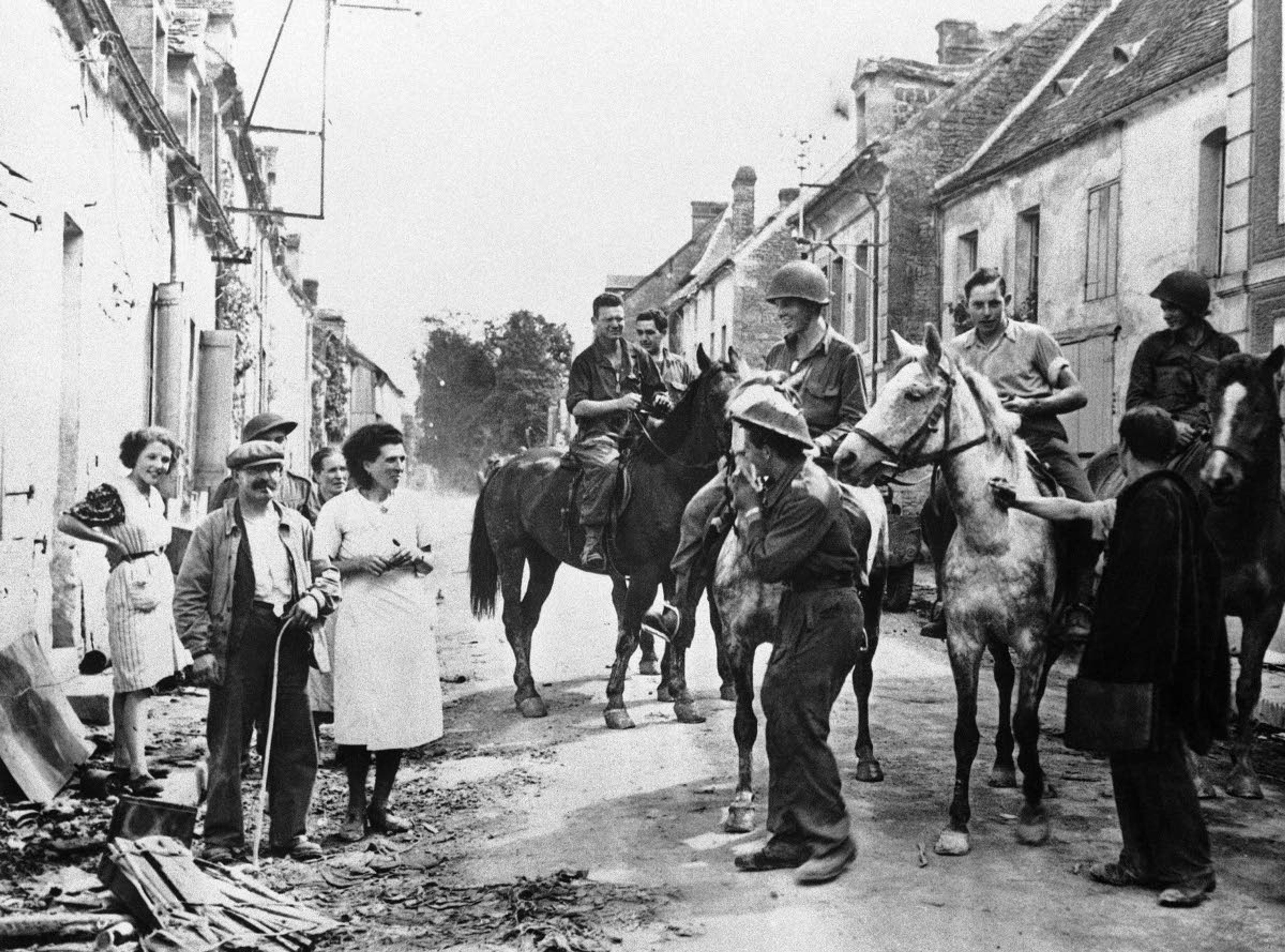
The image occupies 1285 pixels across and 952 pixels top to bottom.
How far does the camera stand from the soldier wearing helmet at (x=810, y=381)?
22.0 feet

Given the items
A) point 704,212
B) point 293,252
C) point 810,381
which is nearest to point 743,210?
point 704,212

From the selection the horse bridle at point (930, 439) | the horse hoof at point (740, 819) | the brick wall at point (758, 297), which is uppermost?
the brick wall at point (758, 297)

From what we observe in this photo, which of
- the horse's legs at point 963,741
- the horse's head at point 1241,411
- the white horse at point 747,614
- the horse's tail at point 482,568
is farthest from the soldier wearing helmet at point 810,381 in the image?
the horse's tail at point 482,568

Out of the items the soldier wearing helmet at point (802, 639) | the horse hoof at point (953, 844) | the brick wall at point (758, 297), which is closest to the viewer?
the soldier wearing helmet at point (802, 639)

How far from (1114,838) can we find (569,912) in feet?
8.66

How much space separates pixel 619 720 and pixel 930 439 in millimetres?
3385

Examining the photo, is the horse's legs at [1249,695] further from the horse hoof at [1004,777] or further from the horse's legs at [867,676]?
the horse's legs at [867,676]

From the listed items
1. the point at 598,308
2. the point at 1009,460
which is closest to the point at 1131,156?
the point at 598,308

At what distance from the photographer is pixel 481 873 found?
18.2 ft

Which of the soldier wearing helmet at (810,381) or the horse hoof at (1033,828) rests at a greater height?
the soldier wearing helmet at (810,381)

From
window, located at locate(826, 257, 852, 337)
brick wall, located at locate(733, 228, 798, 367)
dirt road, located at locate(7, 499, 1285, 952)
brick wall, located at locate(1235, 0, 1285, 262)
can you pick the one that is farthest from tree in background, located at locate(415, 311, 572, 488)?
dirt road, located at locate(7, 499, 1285, 952)

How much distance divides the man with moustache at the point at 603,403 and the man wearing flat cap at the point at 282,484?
1.97 metres

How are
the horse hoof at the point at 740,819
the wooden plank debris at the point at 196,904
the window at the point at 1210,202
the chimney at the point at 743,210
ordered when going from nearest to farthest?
the wooden plank debris at the point at 196,904 < the horse hoof at the point at 740,819 < the window at the point at 1210,202 < the chimney at the point at 743,210

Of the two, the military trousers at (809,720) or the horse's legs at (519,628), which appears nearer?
the military trousers at (809,720)
